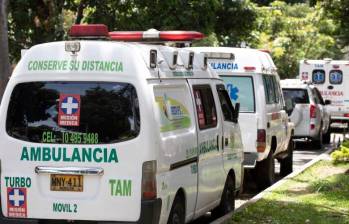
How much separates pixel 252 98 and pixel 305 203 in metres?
2.35

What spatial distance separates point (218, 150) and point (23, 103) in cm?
271

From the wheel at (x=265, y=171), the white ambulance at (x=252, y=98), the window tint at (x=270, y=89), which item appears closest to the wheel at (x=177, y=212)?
the white ambulance at (x=252, y=98)

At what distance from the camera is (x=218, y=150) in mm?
9141

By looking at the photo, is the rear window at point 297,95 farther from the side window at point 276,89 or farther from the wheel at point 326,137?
the side window at point 276,89

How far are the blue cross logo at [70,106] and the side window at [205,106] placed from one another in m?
1.72

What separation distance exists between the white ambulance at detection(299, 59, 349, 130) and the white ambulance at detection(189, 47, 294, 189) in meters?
14.8

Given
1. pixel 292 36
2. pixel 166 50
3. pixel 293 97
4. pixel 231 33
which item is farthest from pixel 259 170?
pixel 292 36

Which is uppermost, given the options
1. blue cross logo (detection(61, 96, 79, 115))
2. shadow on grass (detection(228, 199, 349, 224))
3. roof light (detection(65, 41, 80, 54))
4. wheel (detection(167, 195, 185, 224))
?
roof light (detection(65, 41, 80, 54))

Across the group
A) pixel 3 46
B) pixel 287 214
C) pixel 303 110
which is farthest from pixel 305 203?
pixel 303 110

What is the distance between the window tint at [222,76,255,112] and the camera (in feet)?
40.5

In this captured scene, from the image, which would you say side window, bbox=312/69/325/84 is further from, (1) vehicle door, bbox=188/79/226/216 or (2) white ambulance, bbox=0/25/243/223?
(2) white ambulance, bbox=0/25/243/223

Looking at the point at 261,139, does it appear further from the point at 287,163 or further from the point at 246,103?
the point at 287,163

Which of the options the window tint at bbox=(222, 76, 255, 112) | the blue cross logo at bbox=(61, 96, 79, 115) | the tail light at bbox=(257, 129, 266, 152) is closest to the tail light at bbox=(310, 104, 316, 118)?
the window tint at bbox=(222, 76, 255, 112)

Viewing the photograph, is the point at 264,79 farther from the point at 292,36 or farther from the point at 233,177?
the point at 292,36
